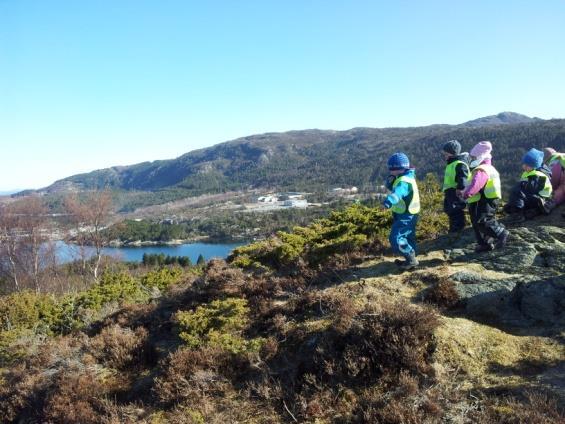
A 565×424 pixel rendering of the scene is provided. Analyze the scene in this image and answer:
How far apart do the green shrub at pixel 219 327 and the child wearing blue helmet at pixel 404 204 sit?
8.83 feet

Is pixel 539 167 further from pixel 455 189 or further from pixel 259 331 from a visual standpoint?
pixel 259 331

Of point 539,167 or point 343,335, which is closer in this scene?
point 343,335

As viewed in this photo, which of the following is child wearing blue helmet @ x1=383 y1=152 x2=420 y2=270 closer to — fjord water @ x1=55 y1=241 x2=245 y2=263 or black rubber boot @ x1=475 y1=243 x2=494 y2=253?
black rubber boot @ x1=475 y1=243 x2=494 y2=253

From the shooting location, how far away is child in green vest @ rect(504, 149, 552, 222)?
23.3ft

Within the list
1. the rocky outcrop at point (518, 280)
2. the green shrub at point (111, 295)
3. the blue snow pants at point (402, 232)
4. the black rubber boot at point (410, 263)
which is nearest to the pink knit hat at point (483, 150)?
the rocky outcrop at point (518, 280)

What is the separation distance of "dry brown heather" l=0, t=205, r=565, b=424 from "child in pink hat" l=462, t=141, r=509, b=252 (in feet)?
2.21

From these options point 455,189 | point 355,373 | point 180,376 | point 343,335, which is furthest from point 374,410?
point 455,189

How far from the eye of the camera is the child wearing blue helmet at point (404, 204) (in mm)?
6164

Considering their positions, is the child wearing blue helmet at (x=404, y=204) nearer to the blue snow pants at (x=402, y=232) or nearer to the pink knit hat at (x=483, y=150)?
the blue snow pants at (x=402, y=232)

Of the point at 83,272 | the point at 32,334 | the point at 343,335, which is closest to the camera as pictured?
the point at 343,335

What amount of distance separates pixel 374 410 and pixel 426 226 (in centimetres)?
585

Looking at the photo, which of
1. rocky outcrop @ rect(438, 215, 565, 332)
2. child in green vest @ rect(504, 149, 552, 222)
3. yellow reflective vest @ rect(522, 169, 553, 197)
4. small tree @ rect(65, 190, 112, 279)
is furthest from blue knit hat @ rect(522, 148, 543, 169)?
small tree @ rect(65, 190, 112, 279)

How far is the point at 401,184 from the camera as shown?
6.14 meters

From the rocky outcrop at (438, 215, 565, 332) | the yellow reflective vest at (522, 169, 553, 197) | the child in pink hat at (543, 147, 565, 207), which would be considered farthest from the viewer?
the child in pink hat at (543, 147, 565, 207)
